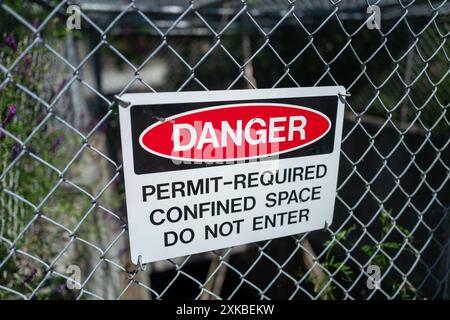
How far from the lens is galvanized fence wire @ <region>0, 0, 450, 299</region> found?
3.55ft

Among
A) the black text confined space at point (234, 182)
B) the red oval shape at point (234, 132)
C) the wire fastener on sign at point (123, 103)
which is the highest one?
the wire fastener on sign at point (123, 103)

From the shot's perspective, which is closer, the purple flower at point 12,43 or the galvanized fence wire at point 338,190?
the galvanized fence wire at point 338,190

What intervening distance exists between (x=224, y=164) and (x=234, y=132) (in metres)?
0.10

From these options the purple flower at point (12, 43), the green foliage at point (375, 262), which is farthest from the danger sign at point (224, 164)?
the purple flower at point (12, 43)

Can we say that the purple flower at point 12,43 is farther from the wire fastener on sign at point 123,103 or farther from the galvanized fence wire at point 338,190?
the wire fastener on sign at point 123,103

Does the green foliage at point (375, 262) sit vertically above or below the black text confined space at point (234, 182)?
below

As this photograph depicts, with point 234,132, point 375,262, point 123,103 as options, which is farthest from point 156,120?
point 375,262

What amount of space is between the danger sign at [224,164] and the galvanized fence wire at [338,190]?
73 millimetres

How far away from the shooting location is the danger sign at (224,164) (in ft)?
3.52

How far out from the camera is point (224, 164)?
3.83ft

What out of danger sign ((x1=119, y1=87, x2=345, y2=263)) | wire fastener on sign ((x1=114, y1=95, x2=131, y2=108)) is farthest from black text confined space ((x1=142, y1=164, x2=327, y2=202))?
wire fastener on sign ((x1=114, y1=95, x2=131, y2=108))

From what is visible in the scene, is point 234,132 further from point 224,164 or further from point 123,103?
point 123,103

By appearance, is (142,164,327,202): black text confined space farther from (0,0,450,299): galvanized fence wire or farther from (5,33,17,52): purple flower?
(5,33,17,52): purple flower

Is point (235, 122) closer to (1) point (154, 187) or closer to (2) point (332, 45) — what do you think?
(1) point (154, 187)
